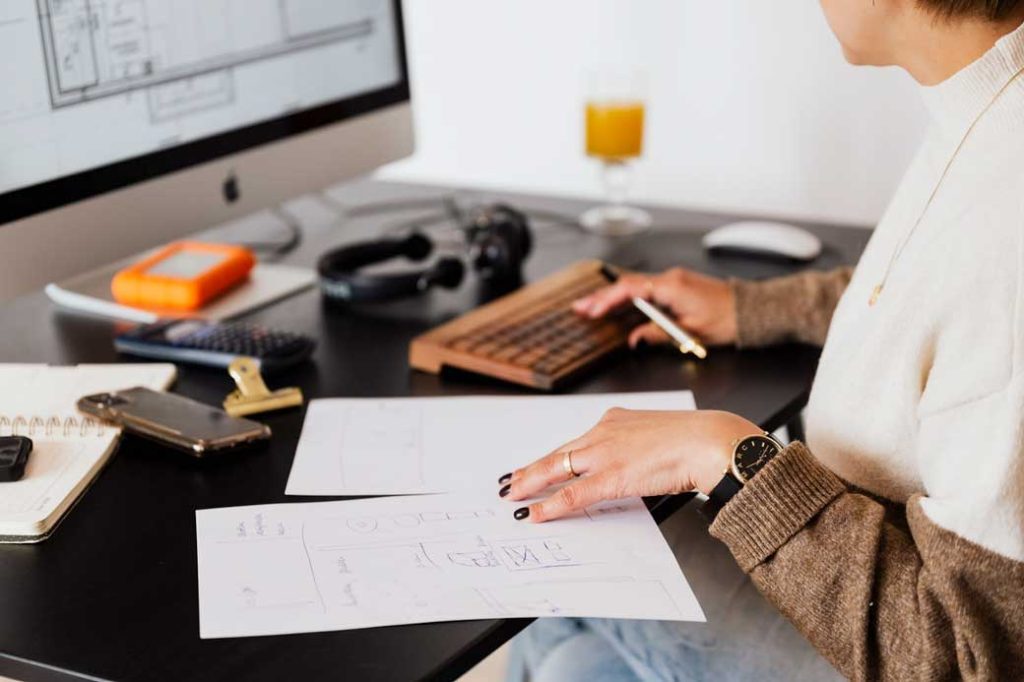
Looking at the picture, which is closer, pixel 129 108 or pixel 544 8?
pixel 129 108

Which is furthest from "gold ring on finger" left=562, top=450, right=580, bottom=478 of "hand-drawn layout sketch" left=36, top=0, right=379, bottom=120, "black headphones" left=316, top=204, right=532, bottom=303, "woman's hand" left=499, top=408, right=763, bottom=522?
"hand-drawn layout sketch" left=36, top=0, right=379, bottom=120

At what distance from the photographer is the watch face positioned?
88cm

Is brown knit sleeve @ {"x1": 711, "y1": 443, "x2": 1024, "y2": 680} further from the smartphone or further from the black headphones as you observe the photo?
the black headphones

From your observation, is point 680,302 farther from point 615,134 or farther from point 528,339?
point 615,134

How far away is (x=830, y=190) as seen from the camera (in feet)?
5.93

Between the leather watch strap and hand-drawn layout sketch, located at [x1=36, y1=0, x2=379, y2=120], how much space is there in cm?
68

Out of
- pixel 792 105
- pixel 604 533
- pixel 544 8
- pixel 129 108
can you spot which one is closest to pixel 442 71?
pixel 544 8

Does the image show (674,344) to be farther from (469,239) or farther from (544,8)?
(544,8)

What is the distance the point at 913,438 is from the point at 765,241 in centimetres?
60

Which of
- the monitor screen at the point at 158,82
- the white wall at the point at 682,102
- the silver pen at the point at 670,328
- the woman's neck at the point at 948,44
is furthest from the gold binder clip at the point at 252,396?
the white wall at the point at 682,102

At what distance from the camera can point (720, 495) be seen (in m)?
0.89

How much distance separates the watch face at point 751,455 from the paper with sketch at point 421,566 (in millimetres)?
73

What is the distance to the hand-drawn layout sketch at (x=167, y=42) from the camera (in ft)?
3.73

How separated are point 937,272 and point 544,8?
3.82ft
